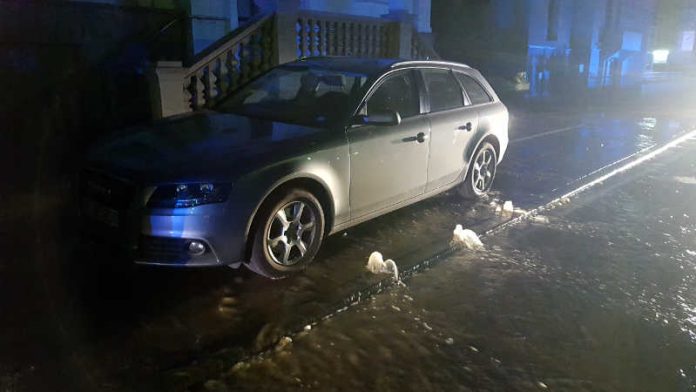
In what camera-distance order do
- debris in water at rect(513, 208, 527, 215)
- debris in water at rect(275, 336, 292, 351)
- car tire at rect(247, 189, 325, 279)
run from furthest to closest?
debris in water at rect(513, 208, 527, 215) < car tire at rect(247, 189, 325, 279) < debris in water at rect(275, 336, 292, 351)

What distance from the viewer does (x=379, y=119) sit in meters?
4.62

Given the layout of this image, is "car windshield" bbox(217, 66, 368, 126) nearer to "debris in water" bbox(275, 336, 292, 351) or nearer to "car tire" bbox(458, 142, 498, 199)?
"debris in water" bbox(275, 336, 292, 351)

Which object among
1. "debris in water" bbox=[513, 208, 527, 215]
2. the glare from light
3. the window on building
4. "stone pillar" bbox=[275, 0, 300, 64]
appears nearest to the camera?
"debris in water" bbox=[513, 208, 527, 215]

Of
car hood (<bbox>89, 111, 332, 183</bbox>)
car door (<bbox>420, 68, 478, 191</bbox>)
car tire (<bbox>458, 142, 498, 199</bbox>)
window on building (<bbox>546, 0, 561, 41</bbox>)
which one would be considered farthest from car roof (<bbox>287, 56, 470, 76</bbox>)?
A: window on building (<bbox>546, 0, 561, 41</bbox>)

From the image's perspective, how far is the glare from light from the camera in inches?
1770

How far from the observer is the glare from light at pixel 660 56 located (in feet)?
148

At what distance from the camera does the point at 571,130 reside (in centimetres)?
1284

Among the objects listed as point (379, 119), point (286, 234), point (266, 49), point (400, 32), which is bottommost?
point (286, 234)

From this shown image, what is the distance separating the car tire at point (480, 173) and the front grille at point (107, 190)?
12.6ft

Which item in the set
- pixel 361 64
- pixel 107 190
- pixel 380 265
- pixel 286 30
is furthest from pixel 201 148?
pixel 286 30

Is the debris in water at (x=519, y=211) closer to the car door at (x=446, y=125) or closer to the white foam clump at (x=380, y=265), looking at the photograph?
the car door at (x=446, y=125)

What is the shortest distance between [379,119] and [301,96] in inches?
37.3

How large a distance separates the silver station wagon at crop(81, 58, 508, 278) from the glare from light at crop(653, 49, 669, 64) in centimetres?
4635

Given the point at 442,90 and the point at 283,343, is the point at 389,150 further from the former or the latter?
the point at 283,343
